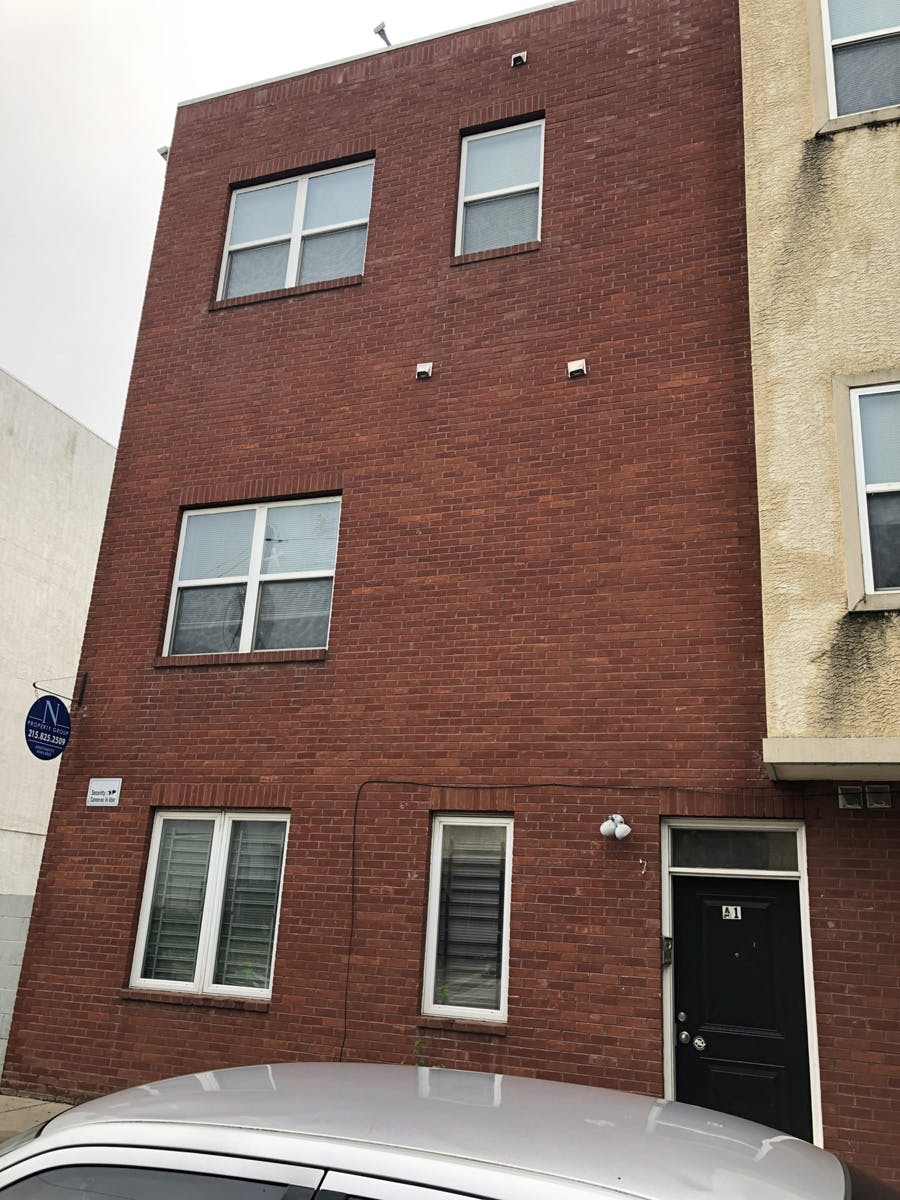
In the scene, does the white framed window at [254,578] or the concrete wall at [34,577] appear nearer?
the white framed window at [254,578]

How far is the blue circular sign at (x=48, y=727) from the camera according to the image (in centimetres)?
970

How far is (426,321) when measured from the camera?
33.7 ft

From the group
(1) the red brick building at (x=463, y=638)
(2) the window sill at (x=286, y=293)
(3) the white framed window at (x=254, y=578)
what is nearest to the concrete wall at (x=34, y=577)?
(1) the red brick building at (x=463, y=638)

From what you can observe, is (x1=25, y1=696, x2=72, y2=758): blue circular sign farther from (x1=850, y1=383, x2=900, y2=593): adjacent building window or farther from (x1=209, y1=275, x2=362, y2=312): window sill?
(x1=850, y1=383, x2=900, y2=593): adjacent building window

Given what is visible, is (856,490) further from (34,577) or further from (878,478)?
(34,577)

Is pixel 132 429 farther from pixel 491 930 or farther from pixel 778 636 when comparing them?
pixel 778 636

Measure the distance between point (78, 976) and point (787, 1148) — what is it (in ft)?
27.7

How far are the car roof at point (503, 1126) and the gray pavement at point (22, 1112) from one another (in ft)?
21.5

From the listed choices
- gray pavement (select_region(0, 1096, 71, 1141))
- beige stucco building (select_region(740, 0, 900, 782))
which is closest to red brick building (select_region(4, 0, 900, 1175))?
gray pavement (select_region(0, 1096, 71, 1141))

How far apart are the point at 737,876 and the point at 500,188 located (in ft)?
23.7

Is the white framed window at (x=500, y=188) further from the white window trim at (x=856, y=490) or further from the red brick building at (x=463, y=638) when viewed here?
the white window trim at (x=856, y=490)

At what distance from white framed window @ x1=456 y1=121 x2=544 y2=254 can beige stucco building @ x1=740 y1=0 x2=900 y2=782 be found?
2.44 meters

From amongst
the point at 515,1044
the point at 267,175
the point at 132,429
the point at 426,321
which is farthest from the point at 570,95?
the point at 515,1044

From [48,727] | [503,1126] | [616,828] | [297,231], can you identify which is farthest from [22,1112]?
[297,231]
